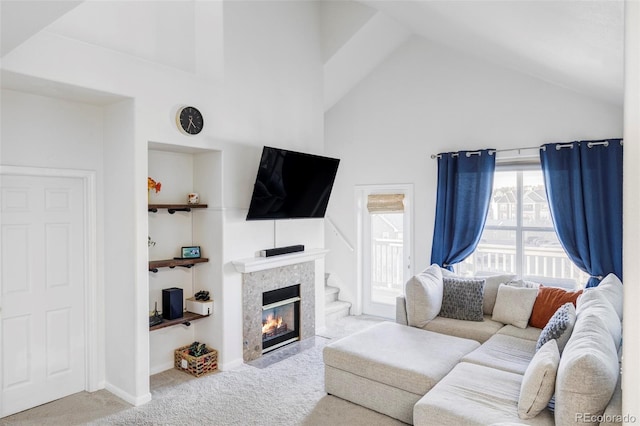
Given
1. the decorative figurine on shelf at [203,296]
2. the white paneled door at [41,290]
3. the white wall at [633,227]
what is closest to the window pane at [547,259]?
the decorative figurine on shelf at [203,296]

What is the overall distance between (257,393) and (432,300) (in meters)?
1.86

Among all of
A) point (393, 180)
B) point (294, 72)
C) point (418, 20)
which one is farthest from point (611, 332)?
point (294, 72)

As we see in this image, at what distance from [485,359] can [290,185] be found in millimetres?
2445

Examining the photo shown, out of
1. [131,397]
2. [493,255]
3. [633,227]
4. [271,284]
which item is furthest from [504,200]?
[633,227]

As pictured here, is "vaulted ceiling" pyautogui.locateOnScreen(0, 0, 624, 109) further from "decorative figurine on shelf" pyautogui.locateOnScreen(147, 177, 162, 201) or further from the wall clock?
"decorative figurine on shelf" pyautogui.locateOnScreen(147, 177, 162, 201)

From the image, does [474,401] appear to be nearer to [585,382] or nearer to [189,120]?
[585,382]

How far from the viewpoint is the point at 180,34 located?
3789 mm

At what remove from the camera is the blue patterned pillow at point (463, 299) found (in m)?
4.05

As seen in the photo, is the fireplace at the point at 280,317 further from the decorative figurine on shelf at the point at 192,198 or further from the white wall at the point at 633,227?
the white wall at the point at 633,227

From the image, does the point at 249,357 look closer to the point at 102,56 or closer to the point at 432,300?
the point at 432,300

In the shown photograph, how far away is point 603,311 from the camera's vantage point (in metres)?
2.63

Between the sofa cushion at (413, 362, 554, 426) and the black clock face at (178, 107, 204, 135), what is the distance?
2.87 meters

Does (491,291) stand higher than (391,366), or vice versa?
(491,291)

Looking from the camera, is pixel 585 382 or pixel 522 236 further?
A: pixel 522 236
